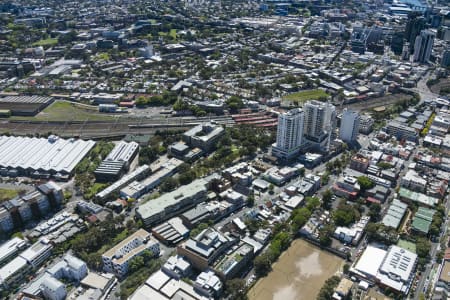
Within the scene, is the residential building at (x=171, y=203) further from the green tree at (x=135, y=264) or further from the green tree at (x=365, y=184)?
the green tree at (x=365, y=184)

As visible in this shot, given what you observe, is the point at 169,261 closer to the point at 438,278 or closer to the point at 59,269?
the point at 59,269

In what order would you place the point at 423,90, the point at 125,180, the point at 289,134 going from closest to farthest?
the point at 125,180
the point at 289,134
the point at 423,90

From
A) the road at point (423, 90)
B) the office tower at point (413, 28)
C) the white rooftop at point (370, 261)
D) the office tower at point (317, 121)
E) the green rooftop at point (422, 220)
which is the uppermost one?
the office tower at point (413, 28)

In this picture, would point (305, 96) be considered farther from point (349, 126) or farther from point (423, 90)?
point (423, 90)

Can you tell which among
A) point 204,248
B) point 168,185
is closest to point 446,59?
point 168,185

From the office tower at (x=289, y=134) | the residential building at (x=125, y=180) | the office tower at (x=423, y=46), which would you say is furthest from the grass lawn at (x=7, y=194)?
the office tower at (x=423, y=46)

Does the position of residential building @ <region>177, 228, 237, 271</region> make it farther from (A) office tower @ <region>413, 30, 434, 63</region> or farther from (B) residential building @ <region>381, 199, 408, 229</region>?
(A) office tower @ <region>413, 30, 434, 63</region>

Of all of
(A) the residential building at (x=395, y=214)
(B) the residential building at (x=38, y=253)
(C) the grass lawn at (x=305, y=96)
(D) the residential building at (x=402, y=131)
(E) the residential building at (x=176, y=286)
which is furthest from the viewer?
(C) the grass lawn at (x=305, y=96)
